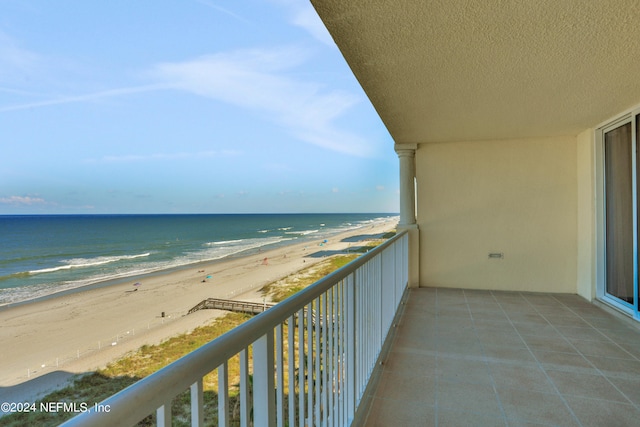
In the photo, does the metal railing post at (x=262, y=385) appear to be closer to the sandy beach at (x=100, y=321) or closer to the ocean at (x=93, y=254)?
the sandy beach at (x=100, y=321)

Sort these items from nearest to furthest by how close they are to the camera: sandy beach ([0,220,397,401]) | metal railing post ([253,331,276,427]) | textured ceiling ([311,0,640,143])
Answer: metal railing post ([253,331,276,427]) → textured ceiling ([311,0,640,143]) → sandy beach ([0,220,397,401])

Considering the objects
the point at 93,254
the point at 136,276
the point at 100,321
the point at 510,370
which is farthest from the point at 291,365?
the point at 93,254

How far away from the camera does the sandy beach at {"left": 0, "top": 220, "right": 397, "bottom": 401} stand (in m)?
8.02

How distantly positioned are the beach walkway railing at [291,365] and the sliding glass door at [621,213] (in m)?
2.94

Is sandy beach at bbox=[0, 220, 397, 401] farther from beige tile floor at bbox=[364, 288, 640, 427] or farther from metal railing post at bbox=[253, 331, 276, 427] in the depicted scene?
metal railing post at bbox=[253, 331, 276, 427]

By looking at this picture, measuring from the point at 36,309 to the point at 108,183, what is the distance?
23423mm

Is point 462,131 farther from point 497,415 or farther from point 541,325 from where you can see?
point 497,415

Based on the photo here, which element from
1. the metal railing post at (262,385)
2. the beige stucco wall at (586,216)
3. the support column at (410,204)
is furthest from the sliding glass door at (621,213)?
the metal railing post at (262,385)

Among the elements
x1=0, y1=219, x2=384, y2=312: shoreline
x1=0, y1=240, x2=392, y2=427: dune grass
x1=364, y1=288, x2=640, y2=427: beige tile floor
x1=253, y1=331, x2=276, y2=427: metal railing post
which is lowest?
x1=0, y1=240, x2=392, y2=427: dune grass

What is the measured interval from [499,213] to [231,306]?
9.15 metres

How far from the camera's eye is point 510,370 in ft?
7.83

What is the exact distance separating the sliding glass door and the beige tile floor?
0.35m

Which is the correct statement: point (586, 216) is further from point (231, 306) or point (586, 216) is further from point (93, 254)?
point (93, 254)


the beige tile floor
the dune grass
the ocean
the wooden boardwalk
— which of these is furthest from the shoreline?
the beige tile floor
